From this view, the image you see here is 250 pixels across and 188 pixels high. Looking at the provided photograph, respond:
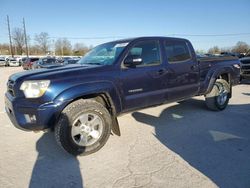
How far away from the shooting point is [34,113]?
3.33 m

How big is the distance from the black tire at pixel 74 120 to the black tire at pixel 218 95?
330 cm

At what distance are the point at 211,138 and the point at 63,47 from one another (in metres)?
80.7

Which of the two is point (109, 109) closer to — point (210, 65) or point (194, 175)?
point (194, 175)

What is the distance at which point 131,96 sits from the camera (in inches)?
165

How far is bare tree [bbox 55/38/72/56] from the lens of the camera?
77188 mm

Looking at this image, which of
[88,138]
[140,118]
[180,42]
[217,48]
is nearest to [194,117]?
[140,118]

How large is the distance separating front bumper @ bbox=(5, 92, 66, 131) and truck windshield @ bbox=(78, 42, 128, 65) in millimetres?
1250

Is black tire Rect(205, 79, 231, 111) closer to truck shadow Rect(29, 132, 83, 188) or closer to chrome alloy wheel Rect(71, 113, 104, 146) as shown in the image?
chrome alloy wheel Rect(71, 113, 104, 146)

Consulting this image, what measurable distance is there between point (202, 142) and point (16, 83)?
10.6ft

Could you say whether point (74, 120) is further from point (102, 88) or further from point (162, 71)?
point (162, 71)

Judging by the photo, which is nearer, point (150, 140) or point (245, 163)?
point (245, 163)

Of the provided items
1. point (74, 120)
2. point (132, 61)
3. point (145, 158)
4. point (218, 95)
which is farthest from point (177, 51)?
point (74, 120)

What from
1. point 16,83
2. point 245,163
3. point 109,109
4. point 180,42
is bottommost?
point 245,163

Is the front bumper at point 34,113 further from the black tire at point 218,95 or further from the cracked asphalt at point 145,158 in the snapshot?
the black tire at point 218,95
